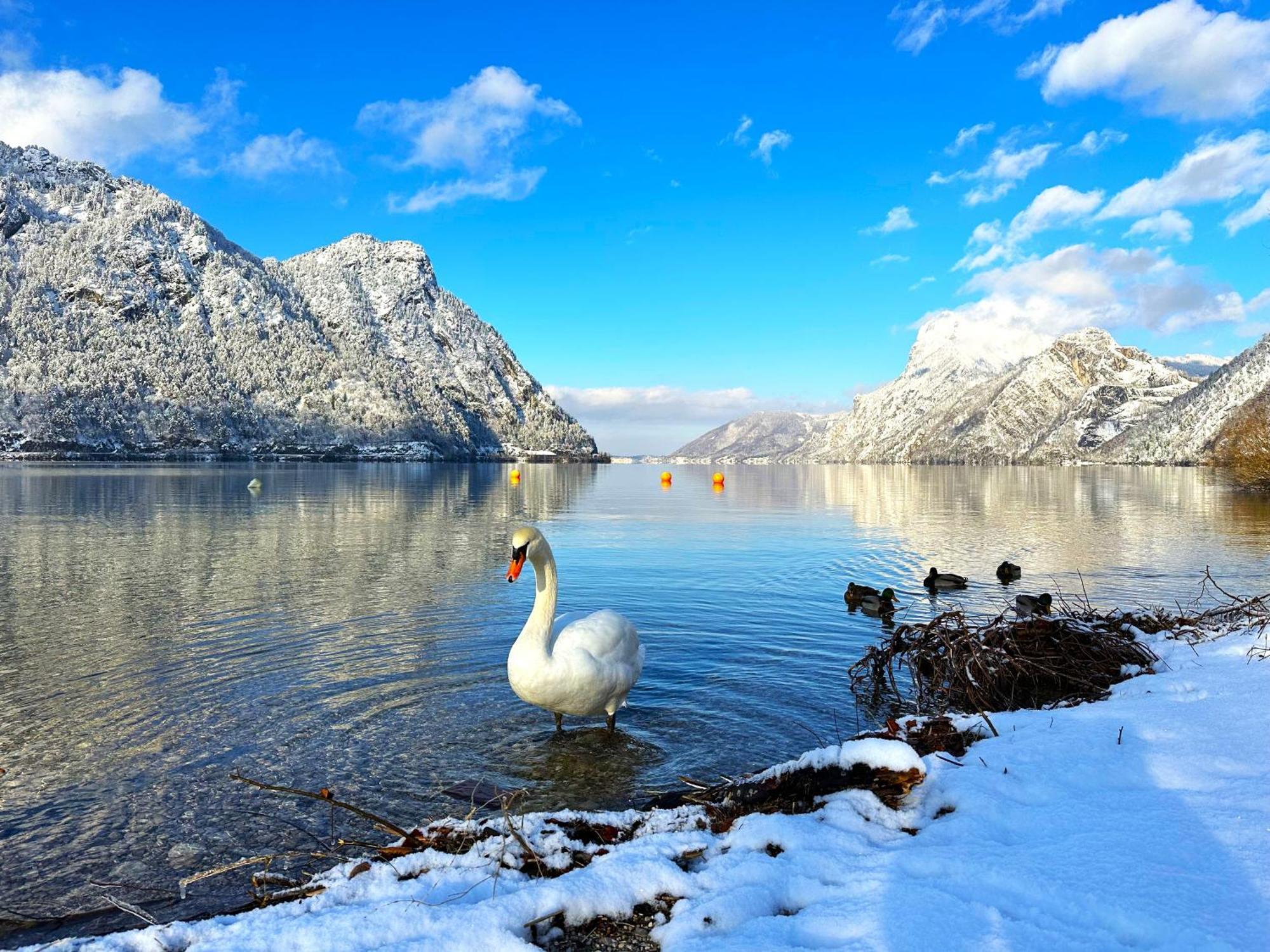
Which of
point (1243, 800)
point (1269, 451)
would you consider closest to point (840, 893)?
point (1243, 800)

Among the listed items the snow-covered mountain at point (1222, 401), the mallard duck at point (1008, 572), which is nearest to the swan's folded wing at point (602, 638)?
the mallard duck at point (1008, 572)

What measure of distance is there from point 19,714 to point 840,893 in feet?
37.5

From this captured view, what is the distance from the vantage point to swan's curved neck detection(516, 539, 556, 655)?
9315 millimetres

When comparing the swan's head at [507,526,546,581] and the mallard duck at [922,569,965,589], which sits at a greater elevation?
the swan's head at [507,526,546,581]

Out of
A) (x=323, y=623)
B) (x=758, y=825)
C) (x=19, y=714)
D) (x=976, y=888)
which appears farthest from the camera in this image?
(x=323, y=623)

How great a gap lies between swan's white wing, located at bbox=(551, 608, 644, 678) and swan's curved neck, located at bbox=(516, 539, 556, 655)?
232mm

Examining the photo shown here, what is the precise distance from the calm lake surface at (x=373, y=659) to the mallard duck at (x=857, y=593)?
768 millimetres

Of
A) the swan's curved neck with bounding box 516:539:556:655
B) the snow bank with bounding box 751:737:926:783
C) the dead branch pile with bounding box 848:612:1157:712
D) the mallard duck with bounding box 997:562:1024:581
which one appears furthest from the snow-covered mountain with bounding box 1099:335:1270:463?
the snow bank with bounding box 751:737:926:783

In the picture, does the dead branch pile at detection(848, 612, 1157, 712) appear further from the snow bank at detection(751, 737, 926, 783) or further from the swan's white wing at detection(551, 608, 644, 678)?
the snow bank at detection(751, 737, 926, 783)

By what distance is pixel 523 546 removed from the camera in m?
9.11

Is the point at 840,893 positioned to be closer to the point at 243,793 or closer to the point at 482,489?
the point at 243,793

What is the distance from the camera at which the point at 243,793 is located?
316 inches

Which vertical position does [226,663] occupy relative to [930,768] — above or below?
below

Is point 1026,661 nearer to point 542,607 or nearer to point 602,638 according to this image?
point 602,638
